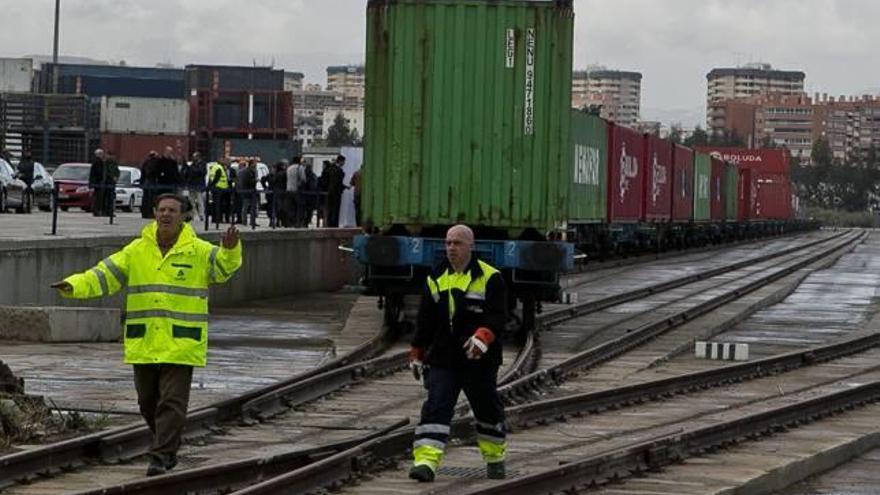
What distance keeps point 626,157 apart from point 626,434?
2976 cm

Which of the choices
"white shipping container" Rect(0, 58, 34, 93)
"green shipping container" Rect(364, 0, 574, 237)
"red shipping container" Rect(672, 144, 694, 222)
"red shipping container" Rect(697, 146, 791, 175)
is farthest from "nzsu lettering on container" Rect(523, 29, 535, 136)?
"red shipping container" Rect(697, 146, 791, 175)

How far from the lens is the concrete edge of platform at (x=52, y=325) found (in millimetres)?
20688

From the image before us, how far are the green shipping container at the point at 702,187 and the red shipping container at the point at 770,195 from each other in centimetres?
2072

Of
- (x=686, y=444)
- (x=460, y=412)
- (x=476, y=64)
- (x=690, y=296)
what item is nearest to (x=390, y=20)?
(x=476, y=64)

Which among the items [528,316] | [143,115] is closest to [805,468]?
[528,316]

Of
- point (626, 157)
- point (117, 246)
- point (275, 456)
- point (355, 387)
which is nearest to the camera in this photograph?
point (275, 456)

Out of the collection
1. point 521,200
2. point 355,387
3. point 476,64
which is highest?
point 476,64

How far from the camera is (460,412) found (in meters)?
14.7

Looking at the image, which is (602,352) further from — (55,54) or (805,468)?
(55,54)

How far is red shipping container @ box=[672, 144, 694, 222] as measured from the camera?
2146 inches

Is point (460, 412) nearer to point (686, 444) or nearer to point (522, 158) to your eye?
point (686, 444)

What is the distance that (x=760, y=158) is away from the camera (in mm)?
91812

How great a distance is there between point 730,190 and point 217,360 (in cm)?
5519

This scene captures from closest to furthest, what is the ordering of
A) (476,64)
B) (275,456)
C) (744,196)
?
(275,456)
(476,64)
(744,196)
